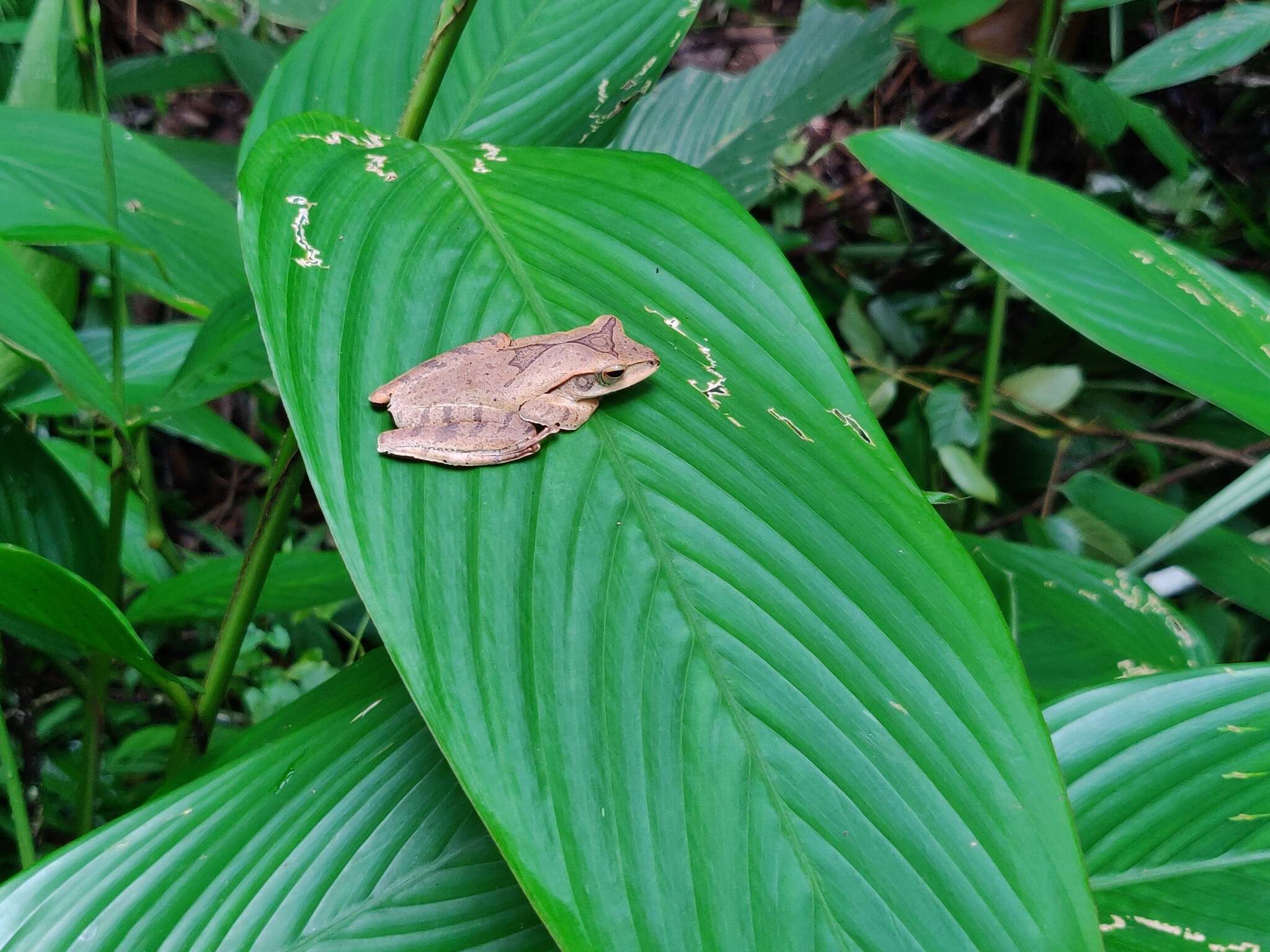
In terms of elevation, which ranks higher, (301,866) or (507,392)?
(507,392)

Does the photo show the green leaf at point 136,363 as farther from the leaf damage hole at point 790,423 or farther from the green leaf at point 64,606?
the leaf damage hole at point 790,423

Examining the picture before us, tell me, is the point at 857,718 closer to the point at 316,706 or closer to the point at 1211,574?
the point at 316,706

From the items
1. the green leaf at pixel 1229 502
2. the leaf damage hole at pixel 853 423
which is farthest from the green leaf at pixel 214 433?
the green leaf at pixel 1229 502

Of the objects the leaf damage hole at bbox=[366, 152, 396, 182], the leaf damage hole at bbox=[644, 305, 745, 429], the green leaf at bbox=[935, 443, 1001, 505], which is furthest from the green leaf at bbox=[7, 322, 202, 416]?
the green leaf at bbox=[935, 443, 1001, 505]

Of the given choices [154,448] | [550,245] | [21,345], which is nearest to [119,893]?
[21,345]

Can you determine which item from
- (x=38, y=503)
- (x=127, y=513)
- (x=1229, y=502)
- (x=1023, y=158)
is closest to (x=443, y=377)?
(x=38, y=503)

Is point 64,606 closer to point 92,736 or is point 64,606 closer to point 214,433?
point 92,736
